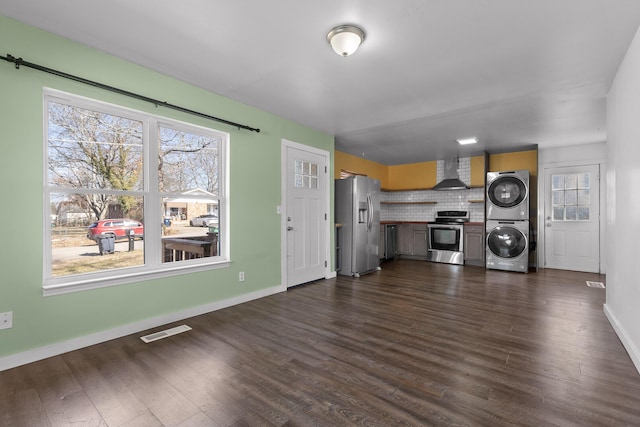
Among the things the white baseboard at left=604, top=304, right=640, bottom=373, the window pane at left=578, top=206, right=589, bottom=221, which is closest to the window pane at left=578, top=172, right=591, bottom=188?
the window pane at left=578, top=206, right=589, bottom=221

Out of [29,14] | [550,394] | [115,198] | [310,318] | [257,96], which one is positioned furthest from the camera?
[257,96]

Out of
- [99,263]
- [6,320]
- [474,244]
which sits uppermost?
[99,263]

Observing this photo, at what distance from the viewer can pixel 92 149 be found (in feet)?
8.45

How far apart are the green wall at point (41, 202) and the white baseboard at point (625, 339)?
347 cm

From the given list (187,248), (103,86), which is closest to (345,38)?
(103,86)

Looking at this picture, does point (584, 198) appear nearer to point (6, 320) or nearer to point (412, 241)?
point (412, 241)

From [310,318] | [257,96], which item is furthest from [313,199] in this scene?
[310,318]

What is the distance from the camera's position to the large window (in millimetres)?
2402

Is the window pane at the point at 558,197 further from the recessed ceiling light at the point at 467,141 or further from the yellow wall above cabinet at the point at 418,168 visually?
the recessed ceiling light at the point at 467,141

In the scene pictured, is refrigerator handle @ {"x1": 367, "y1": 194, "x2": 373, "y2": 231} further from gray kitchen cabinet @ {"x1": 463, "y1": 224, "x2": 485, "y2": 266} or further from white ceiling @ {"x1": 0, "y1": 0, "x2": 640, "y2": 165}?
gray kitchen cabinet @ {"x1": 463, "y1": 224, "x2": 485, "y2": 266}

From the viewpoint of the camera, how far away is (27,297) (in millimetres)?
2178

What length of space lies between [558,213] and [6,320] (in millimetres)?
7614

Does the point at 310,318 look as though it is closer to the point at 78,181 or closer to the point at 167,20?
the point at 78,181

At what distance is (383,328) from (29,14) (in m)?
3.59
